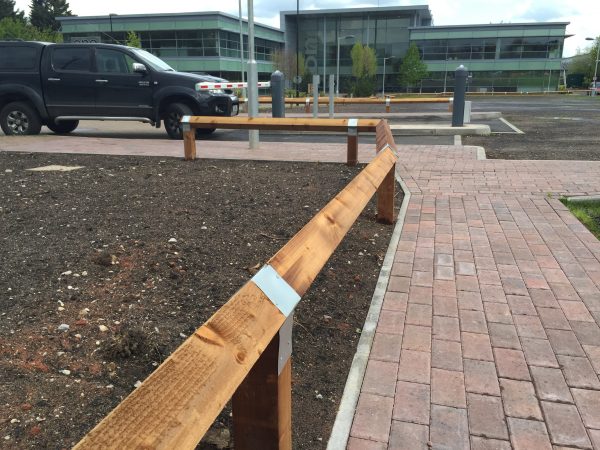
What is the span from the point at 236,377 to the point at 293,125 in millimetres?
7050

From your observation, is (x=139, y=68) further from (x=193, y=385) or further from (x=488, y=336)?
(x=193, y=385)

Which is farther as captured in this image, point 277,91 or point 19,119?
point 277,91

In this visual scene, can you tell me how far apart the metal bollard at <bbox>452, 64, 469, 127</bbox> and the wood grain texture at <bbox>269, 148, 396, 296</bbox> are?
1226 centimetres

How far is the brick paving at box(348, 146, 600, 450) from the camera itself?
7.99 ft

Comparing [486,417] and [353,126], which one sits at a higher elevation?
[353,126]

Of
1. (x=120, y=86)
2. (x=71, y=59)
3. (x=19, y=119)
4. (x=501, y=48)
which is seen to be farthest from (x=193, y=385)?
(x=501, y=48)

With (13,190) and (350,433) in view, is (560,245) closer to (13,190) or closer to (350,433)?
(350,433)

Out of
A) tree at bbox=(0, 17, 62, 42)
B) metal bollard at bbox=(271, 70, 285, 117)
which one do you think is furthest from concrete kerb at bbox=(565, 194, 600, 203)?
tree at bbox=(0, 17, 62, 42)

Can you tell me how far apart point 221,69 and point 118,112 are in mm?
46338

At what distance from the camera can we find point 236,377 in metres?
1.42

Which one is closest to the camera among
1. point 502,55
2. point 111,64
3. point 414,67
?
point 111,64

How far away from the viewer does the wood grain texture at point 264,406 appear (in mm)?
1732

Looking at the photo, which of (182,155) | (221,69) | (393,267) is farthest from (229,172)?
(221,69)

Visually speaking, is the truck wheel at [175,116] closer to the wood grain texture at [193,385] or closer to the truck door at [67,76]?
the truck door at [67,76]
